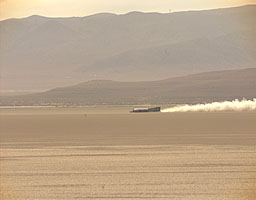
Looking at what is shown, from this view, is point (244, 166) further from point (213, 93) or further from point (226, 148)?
point (213, 93)

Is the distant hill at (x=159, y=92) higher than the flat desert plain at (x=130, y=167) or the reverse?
higher

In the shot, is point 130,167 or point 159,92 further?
point 159,92

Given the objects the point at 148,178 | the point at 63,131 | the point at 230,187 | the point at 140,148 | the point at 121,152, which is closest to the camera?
the point at 230,187

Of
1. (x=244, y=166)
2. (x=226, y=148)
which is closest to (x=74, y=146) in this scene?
(x=226, y=148)

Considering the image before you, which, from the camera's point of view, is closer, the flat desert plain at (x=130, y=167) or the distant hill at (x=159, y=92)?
the flat desert plain at (x=130, y=167)

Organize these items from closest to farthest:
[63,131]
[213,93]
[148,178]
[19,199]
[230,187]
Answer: [19,199], [230,187], [148,178], [63,131], [213,93]

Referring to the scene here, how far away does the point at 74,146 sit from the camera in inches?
1519

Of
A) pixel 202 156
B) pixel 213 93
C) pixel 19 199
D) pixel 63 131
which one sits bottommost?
pixel 19 199

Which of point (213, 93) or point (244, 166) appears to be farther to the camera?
point (213, 93)

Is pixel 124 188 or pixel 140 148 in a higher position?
pixel 140 148

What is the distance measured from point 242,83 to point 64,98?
132 feet

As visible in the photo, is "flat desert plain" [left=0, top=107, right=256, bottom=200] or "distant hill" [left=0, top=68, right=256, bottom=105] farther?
"distant hill" [left=0, top=68, right=256, bottom=105]

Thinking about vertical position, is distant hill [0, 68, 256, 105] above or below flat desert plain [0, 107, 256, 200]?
above

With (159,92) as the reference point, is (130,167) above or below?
below
